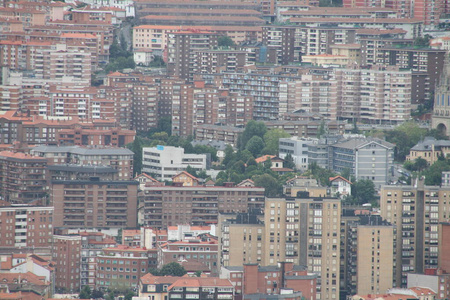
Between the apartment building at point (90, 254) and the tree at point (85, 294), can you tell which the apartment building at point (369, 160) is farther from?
the tree at point (85, 294)

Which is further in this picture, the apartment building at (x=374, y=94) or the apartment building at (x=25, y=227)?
the apartment building at (x=374, y=94)

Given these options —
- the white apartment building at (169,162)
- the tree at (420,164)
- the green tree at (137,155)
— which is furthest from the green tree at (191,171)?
the tree at (420,164)

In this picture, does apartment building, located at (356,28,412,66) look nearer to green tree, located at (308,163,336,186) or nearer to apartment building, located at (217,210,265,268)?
green tree, located at (308,163,336,186)

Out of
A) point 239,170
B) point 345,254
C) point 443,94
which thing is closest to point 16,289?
point 345,254

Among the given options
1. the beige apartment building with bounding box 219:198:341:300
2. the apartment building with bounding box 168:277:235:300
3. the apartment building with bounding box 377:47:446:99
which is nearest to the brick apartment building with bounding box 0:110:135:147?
the apartment building with bounding box 377:47:446:99

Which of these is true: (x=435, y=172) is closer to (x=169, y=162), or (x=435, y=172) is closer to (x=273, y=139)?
(x=273, y=139)

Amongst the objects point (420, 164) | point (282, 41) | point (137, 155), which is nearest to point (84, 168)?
point (137, 155)
